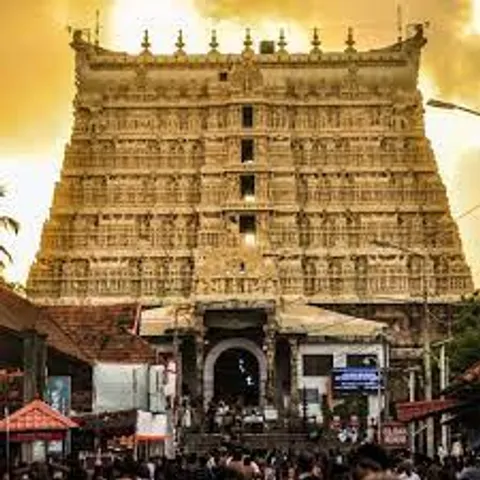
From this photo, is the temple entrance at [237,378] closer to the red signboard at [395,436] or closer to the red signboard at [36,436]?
the red signboard at [395,436]

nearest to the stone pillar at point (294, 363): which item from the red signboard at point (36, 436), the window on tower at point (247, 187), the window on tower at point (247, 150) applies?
the window on tower at point (247, 187)

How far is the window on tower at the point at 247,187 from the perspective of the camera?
81.6m

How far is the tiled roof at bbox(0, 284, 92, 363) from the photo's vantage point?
25453mm

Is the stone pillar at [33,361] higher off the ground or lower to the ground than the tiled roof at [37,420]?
higher

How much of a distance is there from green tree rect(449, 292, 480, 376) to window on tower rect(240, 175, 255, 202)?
17.1 meters

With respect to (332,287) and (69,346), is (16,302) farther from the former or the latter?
(332,287)

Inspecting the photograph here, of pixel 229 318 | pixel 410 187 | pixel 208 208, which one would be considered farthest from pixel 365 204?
pixel 229 318

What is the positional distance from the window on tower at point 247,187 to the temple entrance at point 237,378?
33.8 feet

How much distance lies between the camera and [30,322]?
27641mm

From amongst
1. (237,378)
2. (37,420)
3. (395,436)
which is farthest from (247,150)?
(37,420)

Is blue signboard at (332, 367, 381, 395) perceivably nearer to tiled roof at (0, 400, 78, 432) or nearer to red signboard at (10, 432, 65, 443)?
red signboard at (10, 432, 65, 443)

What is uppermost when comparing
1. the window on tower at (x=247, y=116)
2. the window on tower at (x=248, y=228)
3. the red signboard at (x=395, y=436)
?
the window on tower at (x=247, y=116)

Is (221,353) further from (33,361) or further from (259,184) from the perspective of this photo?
(33,361)

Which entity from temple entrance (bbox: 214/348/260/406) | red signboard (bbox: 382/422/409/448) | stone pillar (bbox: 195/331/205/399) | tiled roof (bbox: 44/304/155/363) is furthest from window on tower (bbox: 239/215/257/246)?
red signboard (bbox: 382/422/409/448)
